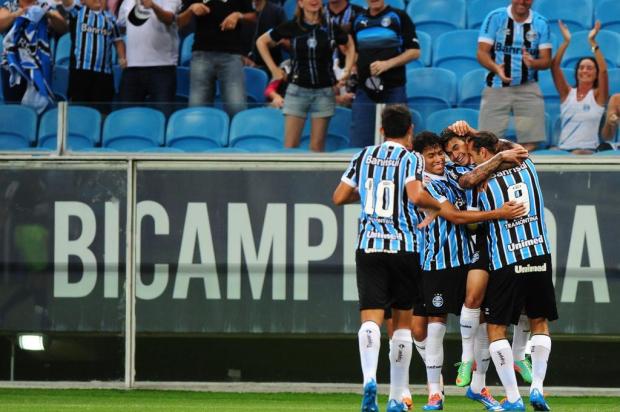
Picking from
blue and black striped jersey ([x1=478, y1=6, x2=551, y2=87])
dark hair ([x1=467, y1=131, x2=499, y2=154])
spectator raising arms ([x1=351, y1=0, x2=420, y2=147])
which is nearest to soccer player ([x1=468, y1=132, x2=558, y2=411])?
dark hair ([x1=467, y1=131, x2=499, y2=154])

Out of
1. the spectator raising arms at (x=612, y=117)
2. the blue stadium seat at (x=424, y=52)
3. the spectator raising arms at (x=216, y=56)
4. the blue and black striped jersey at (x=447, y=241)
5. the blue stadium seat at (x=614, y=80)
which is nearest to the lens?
the blue and black striped jersey at (x=447, y=241)

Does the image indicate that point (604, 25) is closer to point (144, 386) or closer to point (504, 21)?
point (504, 21)

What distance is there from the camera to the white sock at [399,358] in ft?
26.6

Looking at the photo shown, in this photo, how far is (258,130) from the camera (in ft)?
37.2

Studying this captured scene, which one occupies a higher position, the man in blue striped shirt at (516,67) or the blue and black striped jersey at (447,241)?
the man in blue striped shirt at (516,67)

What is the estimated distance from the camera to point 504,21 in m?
11.8

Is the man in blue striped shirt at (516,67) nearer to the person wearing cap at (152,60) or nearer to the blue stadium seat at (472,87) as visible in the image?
the blue stadium seat at (472,87)

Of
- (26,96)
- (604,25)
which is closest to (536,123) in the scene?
(604,25)

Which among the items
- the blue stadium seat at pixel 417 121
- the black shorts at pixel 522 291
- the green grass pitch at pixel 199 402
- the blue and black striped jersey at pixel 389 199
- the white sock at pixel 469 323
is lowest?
the green grass pitch at pixel 199 402

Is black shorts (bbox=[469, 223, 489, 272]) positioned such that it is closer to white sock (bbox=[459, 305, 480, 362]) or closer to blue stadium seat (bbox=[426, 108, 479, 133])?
white sock (bbox=[459, 305, 480, 362])

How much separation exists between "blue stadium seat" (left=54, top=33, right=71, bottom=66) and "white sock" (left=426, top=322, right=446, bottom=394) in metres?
5.94

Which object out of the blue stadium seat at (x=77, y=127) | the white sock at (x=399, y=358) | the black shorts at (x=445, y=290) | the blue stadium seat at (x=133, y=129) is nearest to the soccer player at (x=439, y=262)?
the black shorts at (x=445, y=290)

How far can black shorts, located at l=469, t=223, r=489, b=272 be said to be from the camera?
9.02 metres

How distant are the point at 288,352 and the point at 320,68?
2528 mm
